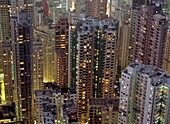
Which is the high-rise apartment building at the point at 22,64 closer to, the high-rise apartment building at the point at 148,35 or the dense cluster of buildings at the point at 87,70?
the dense cluster of buildings at the point at 87,70

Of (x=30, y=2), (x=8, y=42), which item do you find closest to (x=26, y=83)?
(x=8, y=42)

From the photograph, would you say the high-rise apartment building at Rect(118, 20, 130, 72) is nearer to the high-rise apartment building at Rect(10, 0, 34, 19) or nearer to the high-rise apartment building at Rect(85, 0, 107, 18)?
the high-rise apartment building at Rect(85, 0, 107, 18)

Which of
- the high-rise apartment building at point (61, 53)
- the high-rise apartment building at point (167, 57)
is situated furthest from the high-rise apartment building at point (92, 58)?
the high-rise apartment building at point (167, 57)

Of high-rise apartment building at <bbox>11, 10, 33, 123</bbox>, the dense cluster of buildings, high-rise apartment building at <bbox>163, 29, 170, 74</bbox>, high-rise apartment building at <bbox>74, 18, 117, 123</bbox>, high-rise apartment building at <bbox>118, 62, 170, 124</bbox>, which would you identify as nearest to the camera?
high-rise apartment building at <bbox>118, 62, 170, 124</bbox>

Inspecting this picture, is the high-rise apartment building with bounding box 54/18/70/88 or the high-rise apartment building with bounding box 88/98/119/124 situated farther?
the high-rise apartment building with bounding box 54/18/70/88

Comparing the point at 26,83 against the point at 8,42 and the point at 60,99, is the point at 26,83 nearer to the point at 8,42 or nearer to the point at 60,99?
the point at 60,99

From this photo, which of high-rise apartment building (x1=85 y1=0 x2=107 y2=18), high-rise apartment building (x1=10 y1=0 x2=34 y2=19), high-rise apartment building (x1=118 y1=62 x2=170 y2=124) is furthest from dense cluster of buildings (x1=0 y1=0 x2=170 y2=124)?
high-rise apartment building (x1=85 y1=0 x2=107 y2=18)
